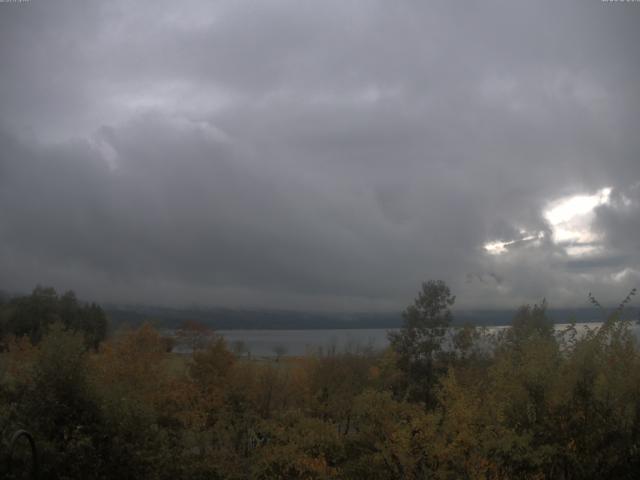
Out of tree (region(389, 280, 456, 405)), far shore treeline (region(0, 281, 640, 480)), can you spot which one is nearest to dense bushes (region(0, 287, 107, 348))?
tree (region(389, 280, 456, 405))

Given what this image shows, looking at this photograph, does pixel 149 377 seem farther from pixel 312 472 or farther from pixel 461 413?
pixel 461 413

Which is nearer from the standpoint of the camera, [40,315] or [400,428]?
[400,428]

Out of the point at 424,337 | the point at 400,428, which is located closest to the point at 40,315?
the point at 424,337

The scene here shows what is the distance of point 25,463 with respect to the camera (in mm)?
16625

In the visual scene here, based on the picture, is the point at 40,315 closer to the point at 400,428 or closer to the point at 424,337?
the point at 424,337

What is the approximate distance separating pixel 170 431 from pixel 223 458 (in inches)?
106

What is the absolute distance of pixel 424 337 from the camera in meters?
54.8

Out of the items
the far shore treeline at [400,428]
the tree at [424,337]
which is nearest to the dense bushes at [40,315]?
the tree at [424,337]

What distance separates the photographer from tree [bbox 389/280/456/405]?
53125 millimetres

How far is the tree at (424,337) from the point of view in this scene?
5312cm

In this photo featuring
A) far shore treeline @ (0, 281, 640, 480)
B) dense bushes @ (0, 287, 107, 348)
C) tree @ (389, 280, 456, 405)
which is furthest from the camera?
dense bushes @ (0, 287, 107, 348)

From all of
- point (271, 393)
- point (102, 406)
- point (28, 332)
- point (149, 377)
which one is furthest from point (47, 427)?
point (28, 332)

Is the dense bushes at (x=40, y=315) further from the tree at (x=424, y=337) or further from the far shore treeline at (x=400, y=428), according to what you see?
the far shore treeline at (x=400, y=428)

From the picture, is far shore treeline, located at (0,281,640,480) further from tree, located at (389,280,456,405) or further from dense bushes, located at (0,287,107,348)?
dense bushes, located at (0,287,107,348)
